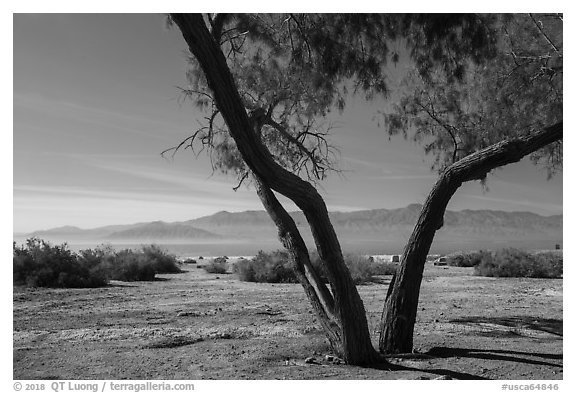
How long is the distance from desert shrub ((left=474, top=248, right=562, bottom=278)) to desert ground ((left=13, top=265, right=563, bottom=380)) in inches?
202

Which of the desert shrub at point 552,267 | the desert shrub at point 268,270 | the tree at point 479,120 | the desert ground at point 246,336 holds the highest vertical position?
the tree at point 479,120

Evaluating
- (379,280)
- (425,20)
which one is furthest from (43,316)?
(379,280)

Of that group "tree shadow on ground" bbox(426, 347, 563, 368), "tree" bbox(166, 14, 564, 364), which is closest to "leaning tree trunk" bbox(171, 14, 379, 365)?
"tree" bbox(166, 14, 564, 364)

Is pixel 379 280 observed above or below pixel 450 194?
below

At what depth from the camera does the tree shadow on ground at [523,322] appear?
24.6 ft

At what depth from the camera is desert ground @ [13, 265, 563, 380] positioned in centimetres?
499

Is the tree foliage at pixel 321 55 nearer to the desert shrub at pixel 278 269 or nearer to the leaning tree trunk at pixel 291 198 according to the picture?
the leaning tree trunk at pixel 291 198

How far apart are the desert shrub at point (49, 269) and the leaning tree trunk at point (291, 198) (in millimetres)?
9441

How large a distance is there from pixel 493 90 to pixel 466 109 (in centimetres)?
80

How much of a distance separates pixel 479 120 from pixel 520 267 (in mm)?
10969

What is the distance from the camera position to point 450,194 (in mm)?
5703

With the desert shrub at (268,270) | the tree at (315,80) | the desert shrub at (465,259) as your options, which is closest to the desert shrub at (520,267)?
the desert shrub at (465,259)

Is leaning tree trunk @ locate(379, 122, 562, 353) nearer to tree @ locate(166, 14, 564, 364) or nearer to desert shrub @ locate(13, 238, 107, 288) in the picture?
tree @ locate(166, 14, 564, 364)
